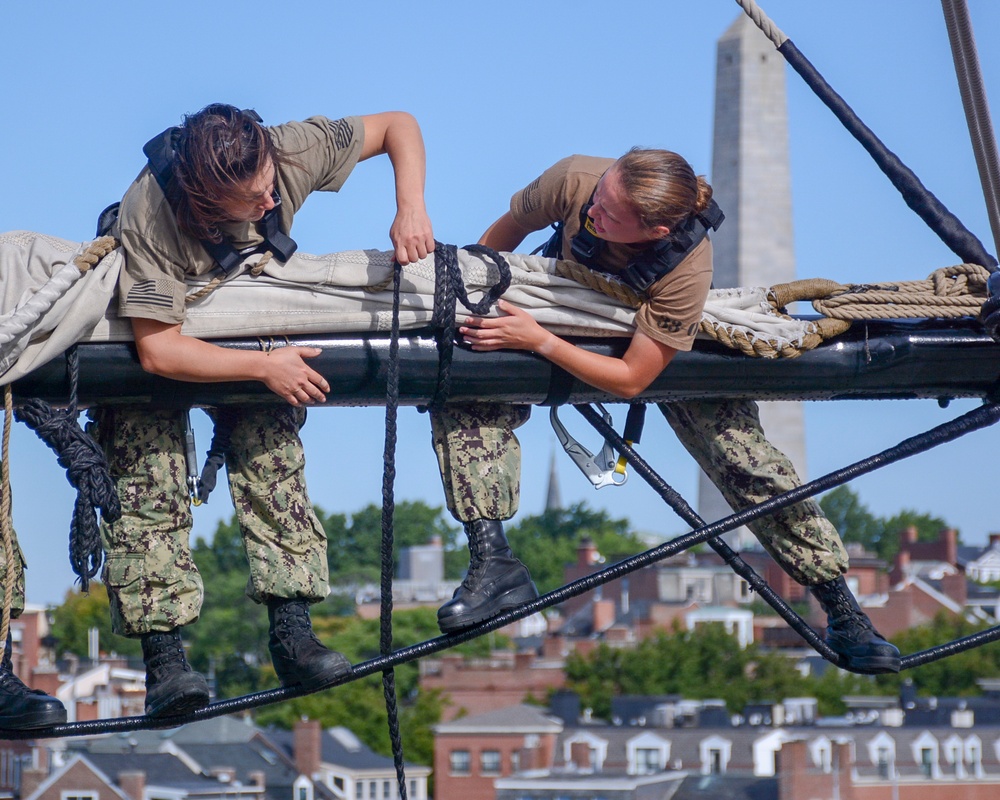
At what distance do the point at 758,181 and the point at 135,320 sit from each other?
214 ft

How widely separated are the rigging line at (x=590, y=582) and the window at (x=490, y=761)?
152ft

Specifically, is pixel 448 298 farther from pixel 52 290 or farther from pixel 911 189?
pixel 911 189

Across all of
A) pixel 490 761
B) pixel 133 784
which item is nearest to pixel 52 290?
pixel 133 784

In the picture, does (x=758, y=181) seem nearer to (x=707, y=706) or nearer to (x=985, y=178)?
(x=707, y=706)

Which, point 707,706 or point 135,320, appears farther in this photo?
point 707,706

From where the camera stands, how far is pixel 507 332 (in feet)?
15.1

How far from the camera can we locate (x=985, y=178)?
4.85 meters

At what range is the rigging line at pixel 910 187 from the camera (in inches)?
204

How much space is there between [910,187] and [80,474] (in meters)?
2.29

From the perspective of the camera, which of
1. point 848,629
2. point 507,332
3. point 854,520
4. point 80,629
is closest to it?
point 507,332

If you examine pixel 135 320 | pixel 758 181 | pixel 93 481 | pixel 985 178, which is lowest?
pixel 93 481

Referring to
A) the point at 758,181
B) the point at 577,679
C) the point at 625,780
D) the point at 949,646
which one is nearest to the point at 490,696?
the point at 577,679

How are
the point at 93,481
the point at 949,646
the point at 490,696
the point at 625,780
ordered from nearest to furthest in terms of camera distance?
the point at 93,481, the point at 949,646, the point at 625,780, the point at 490,696

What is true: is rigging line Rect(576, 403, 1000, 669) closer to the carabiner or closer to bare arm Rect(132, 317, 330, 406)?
the carabiner
